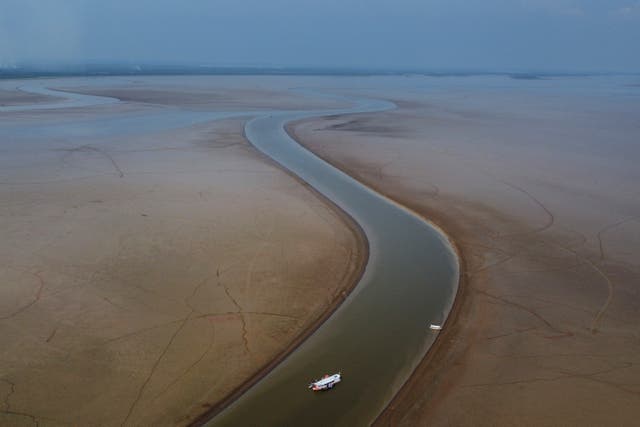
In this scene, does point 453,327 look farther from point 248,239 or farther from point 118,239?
point 118,239

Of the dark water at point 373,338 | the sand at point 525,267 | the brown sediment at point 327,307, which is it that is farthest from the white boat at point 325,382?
the sand at point 525,267

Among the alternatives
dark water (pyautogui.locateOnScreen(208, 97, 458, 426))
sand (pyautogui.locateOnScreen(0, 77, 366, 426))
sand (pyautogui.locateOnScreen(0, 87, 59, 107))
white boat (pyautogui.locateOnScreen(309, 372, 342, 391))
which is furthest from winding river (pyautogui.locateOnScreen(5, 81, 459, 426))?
sand (pyautogui.locateOnScreen(0, 87, 59, 107))

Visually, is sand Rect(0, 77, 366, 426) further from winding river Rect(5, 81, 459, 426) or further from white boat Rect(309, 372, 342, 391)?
white boat Rect(309, 372, 342, 391)

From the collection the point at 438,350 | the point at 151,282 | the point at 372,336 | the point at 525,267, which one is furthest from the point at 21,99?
the point at 438,350

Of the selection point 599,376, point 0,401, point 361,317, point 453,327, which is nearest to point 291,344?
point 361,317

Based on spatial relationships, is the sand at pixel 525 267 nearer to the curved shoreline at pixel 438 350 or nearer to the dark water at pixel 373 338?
the curved shoreline at pixel 438 350

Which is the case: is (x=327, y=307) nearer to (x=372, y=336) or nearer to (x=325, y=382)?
(x=372, y=336)

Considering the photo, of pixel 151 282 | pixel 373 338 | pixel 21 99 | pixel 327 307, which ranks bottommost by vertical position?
pixel 373 338
